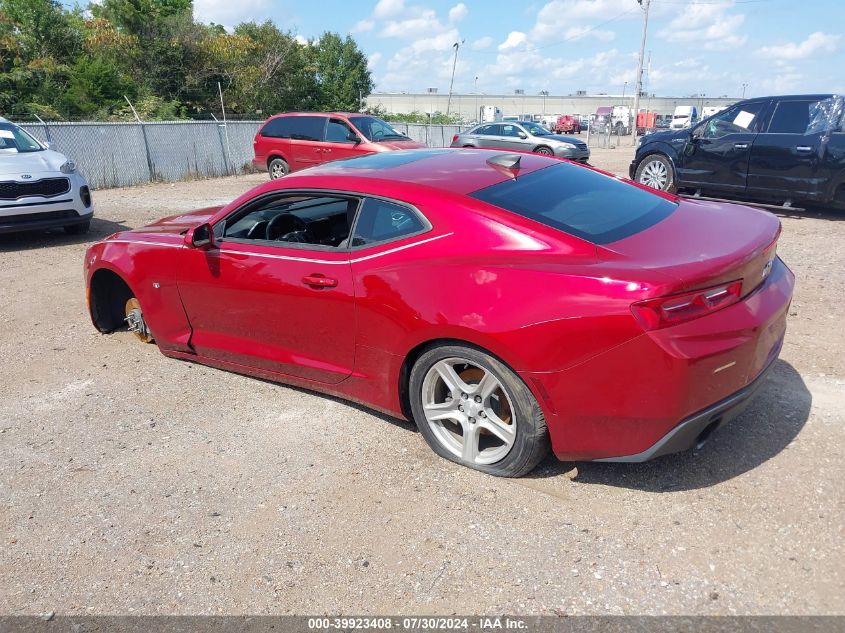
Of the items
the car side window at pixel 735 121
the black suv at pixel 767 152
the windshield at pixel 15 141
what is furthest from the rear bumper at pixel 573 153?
the windshield at pixel 15 141

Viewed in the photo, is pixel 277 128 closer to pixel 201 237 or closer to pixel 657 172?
pixel 657 172

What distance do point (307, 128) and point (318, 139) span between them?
0.49 metres

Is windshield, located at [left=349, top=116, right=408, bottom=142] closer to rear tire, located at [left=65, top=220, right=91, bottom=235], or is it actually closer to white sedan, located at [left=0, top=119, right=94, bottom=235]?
rear tire, located at [left=65, top=220, right=91, bottom=235]

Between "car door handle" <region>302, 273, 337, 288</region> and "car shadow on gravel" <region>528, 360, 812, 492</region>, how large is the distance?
4.71 ft

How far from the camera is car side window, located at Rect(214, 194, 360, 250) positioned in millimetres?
3942

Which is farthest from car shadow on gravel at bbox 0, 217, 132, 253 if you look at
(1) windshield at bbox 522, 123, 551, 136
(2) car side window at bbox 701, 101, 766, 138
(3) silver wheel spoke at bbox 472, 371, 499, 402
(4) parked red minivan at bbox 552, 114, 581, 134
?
(4) parked red minivan at bbox 552, 114, 581, 134

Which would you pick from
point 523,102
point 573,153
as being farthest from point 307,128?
point 523,102

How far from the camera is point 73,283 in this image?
7309 millimetres

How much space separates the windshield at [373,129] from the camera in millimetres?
14789

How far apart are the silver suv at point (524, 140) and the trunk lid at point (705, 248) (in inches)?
668

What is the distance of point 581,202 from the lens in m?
3.50

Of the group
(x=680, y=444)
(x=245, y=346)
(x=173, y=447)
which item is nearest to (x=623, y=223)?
(x=680, y=444)

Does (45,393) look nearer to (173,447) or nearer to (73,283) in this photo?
(173,447)

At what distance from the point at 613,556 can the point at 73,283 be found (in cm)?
668
